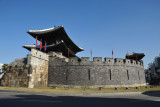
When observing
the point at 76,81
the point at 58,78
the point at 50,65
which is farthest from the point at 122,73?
the point at 50,65

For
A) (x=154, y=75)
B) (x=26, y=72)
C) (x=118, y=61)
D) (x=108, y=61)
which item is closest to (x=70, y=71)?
(x=26, y=72)

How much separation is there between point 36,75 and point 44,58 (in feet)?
9.05

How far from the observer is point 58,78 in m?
16.0

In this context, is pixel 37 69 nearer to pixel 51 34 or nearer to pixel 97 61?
pixel 97 61

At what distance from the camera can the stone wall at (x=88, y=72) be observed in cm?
1565

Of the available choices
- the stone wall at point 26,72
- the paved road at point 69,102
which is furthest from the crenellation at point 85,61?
the paved road at point 69,102

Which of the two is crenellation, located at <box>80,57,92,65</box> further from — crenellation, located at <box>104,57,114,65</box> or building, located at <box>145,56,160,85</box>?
building, located at <box>145,56,160,85</box>

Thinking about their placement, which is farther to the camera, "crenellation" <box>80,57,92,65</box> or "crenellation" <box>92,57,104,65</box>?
"crenellation" <box>92,57,104,65</box>

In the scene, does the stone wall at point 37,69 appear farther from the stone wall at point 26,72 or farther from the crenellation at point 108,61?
the crenellation at point 108,61

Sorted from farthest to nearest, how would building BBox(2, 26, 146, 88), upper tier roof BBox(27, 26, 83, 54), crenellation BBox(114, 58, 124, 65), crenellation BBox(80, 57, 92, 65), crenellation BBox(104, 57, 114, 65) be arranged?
1. upper tier roof BBox(27, 26, 83, 54)
2. crenellation BBox(114, 58, 124, 65)
3. crenellation BBox(104, 57, 114, 65)
4. crenellation BBox(80, 57, 92, 65)
5. building BBox(2, 26, 146, 88)

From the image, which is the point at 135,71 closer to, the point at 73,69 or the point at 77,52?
the point at 73,69

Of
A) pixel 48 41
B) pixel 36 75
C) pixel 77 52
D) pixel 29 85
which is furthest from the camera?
pixel 77 52

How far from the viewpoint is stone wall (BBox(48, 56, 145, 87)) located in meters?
15.6

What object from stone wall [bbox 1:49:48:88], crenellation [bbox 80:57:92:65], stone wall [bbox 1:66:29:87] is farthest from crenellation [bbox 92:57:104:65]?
stone wall [bbox 1:66:29:87]
